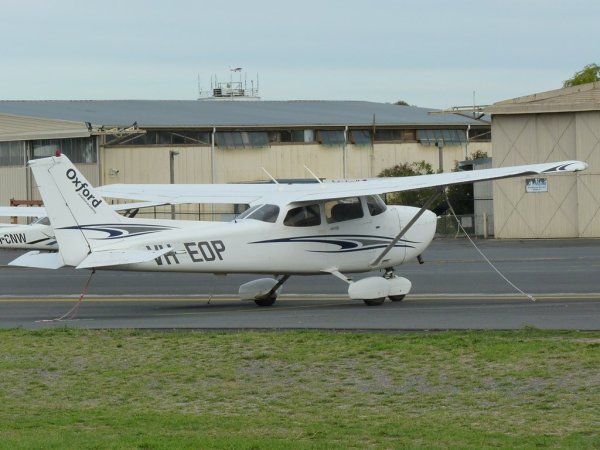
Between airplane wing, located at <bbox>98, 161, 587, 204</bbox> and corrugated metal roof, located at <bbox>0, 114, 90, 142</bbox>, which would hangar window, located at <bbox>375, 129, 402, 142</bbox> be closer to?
corrugated metal roof, located at <bbox>0, 114, 90, 142</bbox>

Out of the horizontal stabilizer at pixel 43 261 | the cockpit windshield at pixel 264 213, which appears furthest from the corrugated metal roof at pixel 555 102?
the horizontal stabilizer at pixel 43 261

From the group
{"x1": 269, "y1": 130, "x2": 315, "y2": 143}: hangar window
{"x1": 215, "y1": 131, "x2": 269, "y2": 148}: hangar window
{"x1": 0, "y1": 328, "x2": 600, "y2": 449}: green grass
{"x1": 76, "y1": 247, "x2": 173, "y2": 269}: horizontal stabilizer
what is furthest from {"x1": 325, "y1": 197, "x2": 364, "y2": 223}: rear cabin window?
{"x1": 269, "y1": 130, "x2": 315, "y2": 143}: hangar window

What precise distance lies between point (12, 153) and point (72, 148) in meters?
5.38

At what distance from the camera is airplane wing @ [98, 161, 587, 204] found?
65.4 feet

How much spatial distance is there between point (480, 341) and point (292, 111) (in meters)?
56.1

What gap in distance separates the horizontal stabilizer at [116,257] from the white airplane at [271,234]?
0.05ft

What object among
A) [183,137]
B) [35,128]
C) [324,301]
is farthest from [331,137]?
[324,301]

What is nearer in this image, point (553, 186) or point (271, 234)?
point (271, 234)

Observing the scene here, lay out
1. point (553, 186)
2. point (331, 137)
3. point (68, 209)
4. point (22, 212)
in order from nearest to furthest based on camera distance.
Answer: point (68, 209) < point (22, 212) < point (553, 186) < point (331, 137)

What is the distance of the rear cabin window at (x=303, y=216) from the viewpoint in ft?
69.3

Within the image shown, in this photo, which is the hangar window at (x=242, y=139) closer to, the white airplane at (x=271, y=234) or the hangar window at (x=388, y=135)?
the hangar window at (x=388, y=135)

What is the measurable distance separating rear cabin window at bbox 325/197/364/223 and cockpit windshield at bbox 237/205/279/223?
3.32ft

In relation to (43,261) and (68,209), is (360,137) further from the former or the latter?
(68,209)

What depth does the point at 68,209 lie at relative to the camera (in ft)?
64.3
